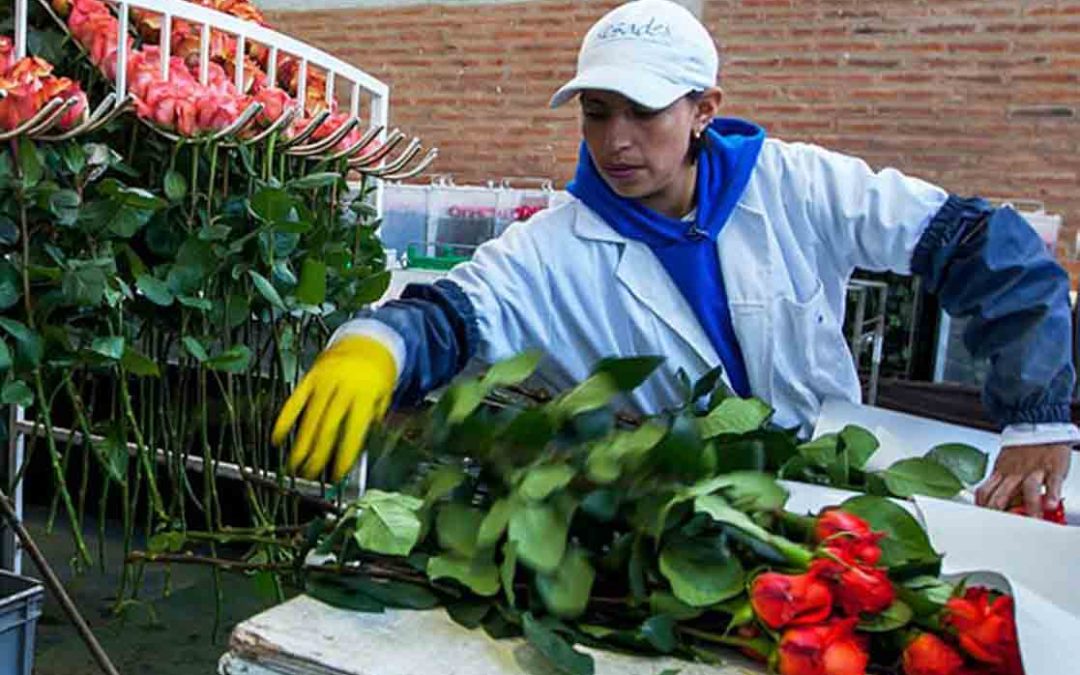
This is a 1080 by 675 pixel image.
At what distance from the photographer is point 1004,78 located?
520 centimetres

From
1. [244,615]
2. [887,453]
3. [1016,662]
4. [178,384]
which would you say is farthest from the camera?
[244,615]

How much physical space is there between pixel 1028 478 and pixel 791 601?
0.52 metres

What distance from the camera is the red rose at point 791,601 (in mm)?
661

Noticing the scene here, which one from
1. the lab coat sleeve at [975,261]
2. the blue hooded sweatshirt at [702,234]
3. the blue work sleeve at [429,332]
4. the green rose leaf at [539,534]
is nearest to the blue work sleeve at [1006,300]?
the lab coat sleeve at [975,261]

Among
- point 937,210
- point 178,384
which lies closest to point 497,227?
point 178,384

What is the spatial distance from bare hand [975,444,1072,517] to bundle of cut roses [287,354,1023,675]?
0.32 m

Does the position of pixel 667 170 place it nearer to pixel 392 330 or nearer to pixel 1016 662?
pixel 392 330

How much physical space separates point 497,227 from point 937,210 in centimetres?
260

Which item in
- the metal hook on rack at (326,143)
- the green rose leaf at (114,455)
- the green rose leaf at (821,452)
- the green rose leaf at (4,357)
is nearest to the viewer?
the green rose leaf at (821,452)

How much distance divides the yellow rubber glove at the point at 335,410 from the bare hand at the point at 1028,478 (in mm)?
577

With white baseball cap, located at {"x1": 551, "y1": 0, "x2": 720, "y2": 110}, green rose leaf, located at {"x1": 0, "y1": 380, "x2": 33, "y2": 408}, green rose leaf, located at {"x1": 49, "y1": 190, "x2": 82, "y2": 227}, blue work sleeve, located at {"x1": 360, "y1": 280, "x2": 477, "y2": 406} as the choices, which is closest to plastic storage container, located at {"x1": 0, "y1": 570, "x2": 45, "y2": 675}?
green rose leaf, located at {"x1": 0, "y1": 380, "x2": 33, "y2": 408}

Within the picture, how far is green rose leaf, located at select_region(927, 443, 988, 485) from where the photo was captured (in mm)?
989

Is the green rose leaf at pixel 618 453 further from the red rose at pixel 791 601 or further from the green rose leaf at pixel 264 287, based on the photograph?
the green rose leaf at pixel 264 287

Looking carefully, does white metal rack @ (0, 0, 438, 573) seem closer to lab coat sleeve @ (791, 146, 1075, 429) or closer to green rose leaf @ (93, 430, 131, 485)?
green rose leaf @ (93, 430, 131, 485)
